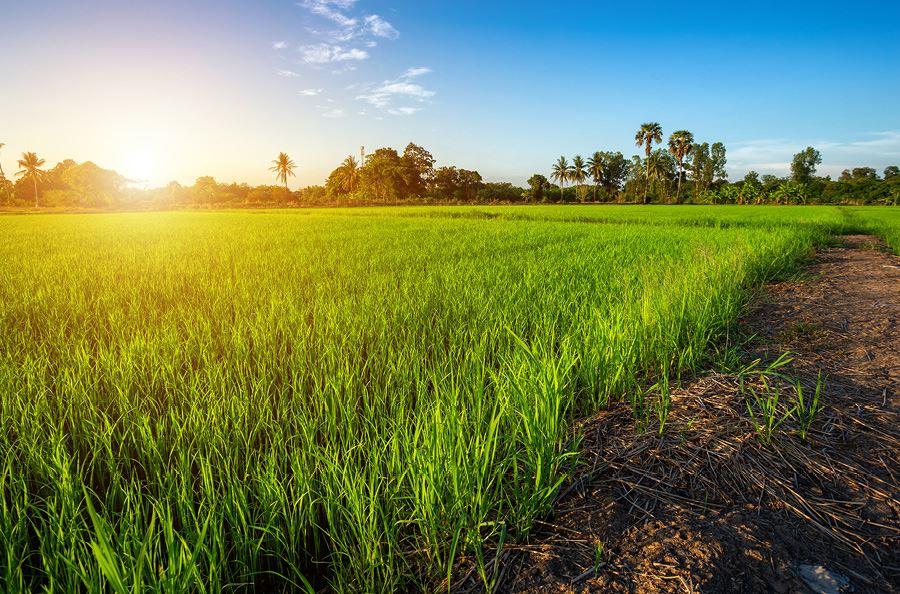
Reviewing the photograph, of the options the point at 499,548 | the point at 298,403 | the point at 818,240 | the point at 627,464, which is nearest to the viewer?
the point at 499,548

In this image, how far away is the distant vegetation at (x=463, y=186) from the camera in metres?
58.4

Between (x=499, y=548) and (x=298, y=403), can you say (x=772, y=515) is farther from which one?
(x=298, y=403)

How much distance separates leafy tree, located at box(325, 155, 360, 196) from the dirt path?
7016 cm

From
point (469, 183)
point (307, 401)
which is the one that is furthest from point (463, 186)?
point (307, 401)

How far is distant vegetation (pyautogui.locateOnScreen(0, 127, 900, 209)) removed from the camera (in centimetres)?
5838

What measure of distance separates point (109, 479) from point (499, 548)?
158cm

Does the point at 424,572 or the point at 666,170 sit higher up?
the point at 666,170

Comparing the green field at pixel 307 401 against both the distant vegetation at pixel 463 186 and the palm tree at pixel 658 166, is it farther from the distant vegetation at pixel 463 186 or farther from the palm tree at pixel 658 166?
the palm tree at pixel 658 166

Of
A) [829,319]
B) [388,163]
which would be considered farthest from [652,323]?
[388,163]

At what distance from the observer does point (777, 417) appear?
186cm

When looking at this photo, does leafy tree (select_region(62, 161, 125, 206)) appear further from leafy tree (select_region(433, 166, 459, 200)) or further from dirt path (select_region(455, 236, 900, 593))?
dirt path (select_region(455, 236, 900, 593))

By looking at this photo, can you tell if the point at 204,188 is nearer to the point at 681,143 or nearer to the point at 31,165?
the point at 31,165

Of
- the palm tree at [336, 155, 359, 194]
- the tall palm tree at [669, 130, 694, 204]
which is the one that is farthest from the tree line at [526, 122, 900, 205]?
the palm tree at [336, 155, 359, 194]

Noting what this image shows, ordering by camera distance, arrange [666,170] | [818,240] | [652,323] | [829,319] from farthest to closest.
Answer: [666,170] < [818,240] < [829,319] < [652,323]
